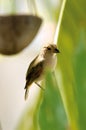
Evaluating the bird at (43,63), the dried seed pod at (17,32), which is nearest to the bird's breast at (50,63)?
the bird at (43,63)

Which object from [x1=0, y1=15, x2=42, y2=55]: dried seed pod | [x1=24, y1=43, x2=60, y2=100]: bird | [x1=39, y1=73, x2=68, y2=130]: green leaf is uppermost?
[x1=0, y1=15, x2=42, y2=55]: dried seed pod

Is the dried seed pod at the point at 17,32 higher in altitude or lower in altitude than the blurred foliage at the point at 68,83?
higher

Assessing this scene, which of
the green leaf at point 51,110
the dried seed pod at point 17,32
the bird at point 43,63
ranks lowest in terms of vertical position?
the green leaf at point 51,110

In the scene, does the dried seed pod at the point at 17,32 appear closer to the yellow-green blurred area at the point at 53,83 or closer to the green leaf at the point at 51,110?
the yellow-green blurred area at the point at 53,83

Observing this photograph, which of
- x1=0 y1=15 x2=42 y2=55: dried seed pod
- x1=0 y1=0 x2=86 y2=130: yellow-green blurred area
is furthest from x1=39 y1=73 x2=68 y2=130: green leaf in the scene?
x1=0 y1=15 x2=42 y2=55: dried seed pod

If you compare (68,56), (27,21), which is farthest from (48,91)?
(27,21)

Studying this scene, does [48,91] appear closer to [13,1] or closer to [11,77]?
[11,77]

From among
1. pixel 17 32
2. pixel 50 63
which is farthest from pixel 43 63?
pixel 17 32

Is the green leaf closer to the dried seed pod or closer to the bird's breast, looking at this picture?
the bird's breast
